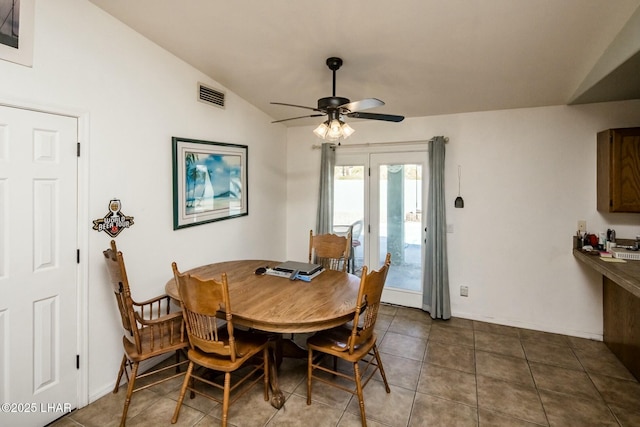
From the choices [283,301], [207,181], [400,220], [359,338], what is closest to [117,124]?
[207,181]

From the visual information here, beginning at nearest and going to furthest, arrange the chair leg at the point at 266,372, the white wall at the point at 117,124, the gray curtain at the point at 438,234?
the white wall at the point at 117,124 < the chair leg at the point at 266,372 < the gray curtain at the point at 438,234

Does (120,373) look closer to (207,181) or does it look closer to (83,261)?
(83,261)

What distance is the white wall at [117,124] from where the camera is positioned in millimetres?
2041

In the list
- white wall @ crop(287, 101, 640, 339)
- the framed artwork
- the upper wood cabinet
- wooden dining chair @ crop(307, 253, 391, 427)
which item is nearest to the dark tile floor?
wooden dining chair @ crop(307, 253, 391, 427)

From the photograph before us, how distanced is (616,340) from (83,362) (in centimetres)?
445

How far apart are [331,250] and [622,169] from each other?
2.79 meters

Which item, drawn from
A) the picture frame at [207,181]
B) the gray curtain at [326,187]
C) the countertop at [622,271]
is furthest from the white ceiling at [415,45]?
the countertop at [622,271]

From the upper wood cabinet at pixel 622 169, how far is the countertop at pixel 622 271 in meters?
0.52

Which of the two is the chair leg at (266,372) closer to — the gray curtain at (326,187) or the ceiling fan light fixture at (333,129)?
the ceiling fan light fixture at (333,129)

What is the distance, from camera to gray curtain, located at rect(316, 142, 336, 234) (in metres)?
A: 4.37

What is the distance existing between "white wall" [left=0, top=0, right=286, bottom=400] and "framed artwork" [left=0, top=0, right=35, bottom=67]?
0.04 m

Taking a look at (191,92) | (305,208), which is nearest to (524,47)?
(191,92)

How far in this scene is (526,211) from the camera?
11.5 ft

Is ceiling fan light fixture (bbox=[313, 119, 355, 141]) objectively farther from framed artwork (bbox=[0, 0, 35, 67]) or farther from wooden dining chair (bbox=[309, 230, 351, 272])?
framed artwork (bbox=[0, 0, 35, 67])
